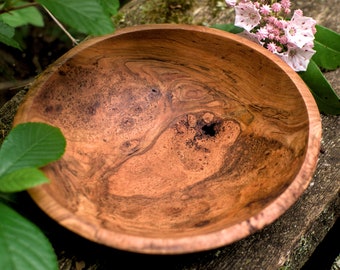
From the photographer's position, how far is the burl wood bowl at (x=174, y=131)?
1043 millimetres

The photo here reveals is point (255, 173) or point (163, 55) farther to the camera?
point (163, 55)

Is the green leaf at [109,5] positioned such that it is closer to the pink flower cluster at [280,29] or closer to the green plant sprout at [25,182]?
the green plant sprout at [25,182]

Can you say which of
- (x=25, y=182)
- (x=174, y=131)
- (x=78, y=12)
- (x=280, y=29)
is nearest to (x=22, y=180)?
(x=25, y=182)

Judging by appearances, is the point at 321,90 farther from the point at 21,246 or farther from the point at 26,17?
the point at 26,17

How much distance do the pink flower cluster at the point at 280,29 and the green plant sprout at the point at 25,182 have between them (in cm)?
68

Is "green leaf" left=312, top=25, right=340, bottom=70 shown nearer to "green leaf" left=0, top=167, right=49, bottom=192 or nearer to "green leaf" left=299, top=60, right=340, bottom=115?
"green leaf" left=299, top=60, right=340, bottom=115

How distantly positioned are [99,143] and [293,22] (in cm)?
64

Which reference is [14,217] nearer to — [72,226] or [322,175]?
[72,226]

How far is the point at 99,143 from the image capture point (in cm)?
126

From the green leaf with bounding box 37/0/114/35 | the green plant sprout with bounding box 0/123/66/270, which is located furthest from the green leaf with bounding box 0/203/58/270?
the green leaf with bounding box 37/0/114/35

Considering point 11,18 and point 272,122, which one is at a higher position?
point 11,18

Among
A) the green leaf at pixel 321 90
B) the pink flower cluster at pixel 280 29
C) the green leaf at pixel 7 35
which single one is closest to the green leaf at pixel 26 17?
the green leaf at pixel 7 35

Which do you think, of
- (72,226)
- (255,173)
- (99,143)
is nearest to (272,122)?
(255,173)

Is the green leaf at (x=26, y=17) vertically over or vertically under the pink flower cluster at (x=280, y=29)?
over
